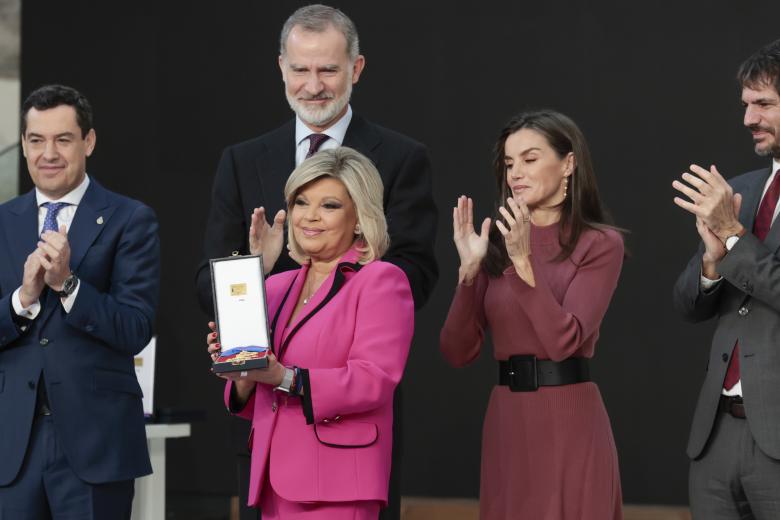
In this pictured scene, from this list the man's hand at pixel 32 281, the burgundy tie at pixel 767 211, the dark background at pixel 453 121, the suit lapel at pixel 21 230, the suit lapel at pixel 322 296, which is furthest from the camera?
the dark background at pixel 453 121

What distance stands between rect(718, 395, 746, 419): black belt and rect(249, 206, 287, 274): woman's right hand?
4.13 feet

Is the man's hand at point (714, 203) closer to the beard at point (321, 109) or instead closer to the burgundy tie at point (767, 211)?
the burgundy tie at point (767, 211)

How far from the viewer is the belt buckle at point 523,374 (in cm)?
329

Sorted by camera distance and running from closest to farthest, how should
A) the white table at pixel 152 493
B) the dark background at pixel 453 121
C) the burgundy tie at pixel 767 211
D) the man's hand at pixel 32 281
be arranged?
the man's hand at pixel 32 281 → the burgundy tie at pixel 767 211 → the white table at pixel 152 493 → the dark background at pixel 453 121

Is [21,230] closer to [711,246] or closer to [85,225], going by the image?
[85,225]

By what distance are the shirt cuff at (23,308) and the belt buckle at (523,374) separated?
133 centimetres

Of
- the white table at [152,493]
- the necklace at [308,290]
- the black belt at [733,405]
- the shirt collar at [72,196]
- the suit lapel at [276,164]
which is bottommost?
the white table at [152,493]

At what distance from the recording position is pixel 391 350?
2719 millimetres

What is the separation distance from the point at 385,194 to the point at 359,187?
0.55 m

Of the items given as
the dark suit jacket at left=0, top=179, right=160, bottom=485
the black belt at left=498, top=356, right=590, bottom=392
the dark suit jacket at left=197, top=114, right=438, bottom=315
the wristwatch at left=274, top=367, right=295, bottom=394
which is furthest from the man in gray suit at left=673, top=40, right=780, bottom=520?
the dark suit jacket at left=0, top=179, right=160, bottom=485

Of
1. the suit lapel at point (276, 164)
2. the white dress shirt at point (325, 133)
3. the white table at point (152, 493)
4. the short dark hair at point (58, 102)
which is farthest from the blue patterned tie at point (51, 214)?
the white table at point (152, 493)

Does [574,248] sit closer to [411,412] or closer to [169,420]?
[169,420]

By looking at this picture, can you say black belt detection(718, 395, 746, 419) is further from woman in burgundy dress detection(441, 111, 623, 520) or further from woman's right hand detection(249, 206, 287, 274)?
woman's right hand detection(249, 206, 287, 274)

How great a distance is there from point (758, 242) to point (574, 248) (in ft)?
1.76
